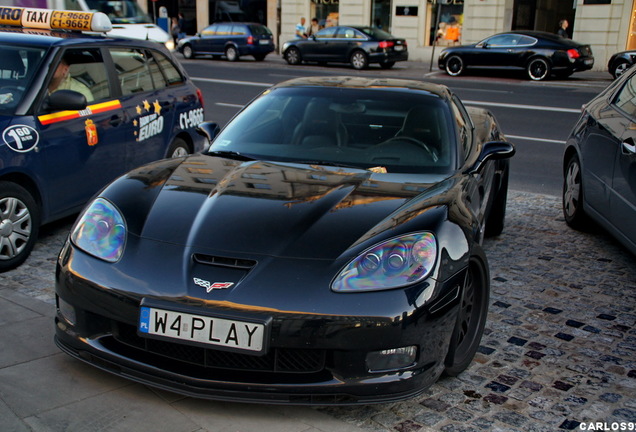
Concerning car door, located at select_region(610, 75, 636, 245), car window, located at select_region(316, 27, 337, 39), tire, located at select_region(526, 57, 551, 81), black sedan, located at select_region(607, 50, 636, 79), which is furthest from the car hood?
car window, located at select_region(316, 27, 337, 39)

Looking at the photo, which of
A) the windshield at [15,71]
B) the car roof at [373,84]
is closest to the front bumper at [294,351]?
the car roof at [373,84]

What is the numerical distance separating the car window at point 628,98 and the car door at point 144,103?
4.00m

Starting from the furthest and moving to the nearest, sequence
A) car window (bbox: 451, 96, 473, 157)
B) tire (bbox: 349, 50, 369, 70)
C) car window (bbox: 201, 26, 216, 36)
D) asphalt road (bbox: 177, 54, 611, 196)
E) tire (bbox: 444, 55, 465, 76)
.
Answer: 1. car window (bbox: 201, 26, 216, 36)
2. tire (bbox: 349, 50, 369, 70)
3. tire (bbox: 444, 55, 465, 76)
4. asphalt road (bbox: 177, 54, 611, 196)
5. car window (bbox: 451, 96, 473, 157)

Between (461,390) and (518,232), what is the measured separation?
3341 mm

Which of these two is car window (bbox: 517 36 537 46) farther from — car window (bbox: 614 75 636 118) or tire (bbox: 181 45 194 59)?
car window (bbox: 614 75 636 118)

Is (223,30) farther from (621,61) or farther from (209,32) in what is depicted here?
(621,61)

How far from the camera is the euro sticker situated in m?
5.20

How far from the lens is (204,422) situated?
3.24m

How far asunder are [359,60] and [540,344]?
22739mm

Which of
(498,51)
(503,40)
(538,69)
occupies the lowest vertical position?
(538,69)

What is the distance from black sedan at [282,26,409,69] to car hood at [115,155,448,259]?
73.2 feet

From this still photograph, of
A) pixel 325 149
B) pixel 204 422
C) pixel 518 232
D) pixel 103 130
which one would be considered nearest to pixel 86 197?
pixel 103 130

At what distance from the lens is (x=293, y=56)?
28.5 m

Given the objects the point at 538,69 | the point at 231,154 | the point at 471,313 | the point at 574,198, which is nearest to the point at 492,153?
the point at 471,313
